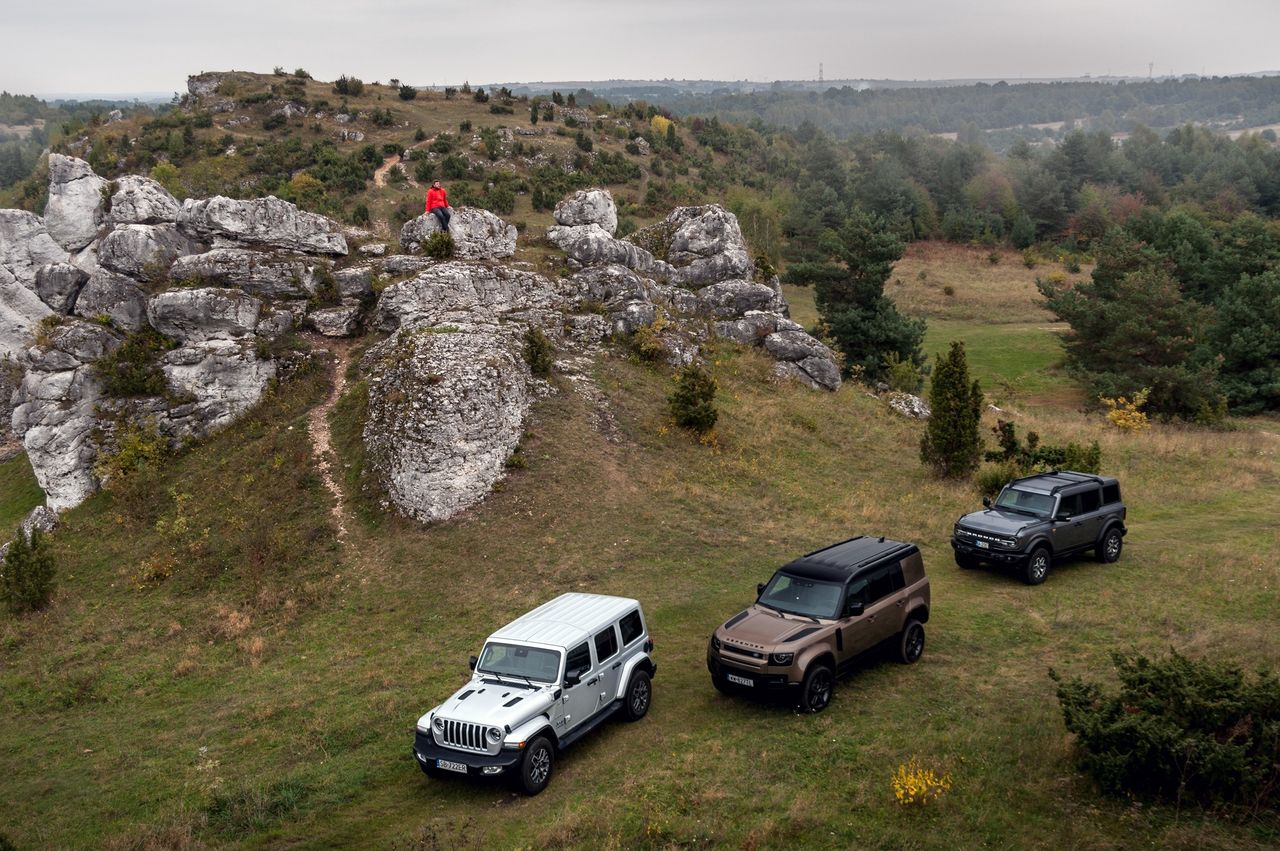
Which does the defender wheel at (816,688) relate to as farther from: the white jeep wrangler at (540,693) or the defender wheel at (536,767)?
the defender wheel at (536,767)

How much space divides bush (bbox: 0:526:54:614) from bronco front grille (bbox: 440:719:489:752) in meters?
15.4

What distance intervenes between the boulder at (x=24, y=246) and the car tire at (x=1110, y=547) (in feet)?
131

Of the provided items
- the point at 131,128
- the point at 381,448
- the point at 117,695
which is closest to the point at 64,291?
the point at 381,448

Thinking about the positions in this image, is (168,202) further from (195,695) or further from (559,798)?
(559,798)

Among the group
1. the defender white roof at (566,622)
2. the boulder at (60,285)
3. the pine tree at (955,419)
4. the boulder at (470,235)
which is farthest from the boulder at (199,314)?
the pine tree at (955,419)

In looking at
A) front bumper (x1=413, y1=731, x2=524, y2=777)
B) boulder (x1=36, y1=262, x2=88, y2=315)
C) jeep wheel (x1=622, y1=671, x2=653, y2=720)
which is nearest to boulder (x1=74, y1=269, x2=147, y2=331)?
boulder (x1=36, y1=262, x2=88, y2=315)

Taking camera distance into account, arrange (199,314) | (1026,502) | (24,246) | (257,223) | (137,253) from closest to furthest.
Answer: (1026,502) → (199,314) → (137,253) → (257,223) → (24,246)

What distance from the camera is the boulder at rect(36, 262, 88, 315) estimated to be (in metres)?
29.5

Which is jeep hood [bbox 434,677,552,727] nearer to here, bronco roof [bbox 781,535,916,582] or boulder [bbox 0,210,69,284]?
bronco roof [bbox 781,535,916,582]

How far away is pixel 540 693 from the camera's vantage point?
12.5 m

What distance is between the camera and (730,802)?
11.4 meters

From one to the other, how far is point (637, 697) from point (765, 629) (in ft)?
7.99

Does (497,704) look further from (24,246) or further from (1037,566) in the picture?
(24,246)

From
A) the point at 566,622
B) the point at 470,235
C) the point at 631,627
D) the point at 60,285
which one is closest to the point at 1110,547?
the point at 631,627
